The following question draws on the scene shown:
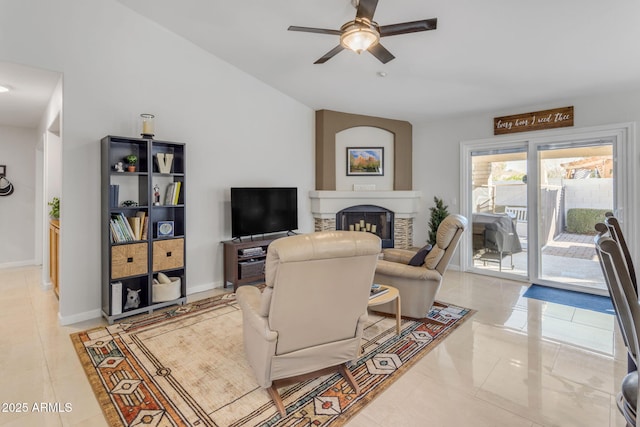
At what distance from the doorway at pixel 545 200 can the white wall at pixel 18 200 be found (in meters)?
A: 7.78

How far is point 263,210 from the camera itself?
482cm

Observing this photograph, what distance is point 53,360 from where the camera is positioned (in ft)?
8.52

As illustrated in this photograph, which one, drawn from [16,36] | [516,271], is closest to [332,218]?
[516,271]

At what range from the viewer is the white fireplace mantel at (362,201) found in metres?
5.73

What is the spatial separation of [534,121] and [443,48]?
228 cm

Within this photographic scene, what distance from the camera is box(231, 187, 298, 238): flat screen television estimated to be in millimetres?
4508

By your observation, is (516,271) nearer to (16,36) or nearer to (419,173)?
(419,173)

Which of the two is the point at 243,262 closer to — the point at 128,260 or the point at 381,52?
the point at 128,260

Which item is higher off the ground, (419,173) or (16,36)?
(16,36)

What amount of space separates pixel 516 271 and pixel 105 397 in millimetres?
5500

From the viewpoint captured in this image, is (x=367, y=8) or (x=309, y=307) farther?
(x=367, y=8)

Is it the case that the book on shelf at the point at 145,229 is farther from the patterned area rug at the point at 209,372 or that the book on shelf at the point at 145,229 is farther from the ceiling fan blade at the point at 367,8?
the ceiling fan blade at the point at 367,8

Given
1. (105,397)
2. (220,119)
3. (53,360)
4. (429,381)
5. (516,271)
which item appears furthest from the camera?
(516,271)

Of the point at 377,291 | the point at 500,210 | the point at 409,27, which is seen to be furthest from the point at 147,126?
the point at 500,210
